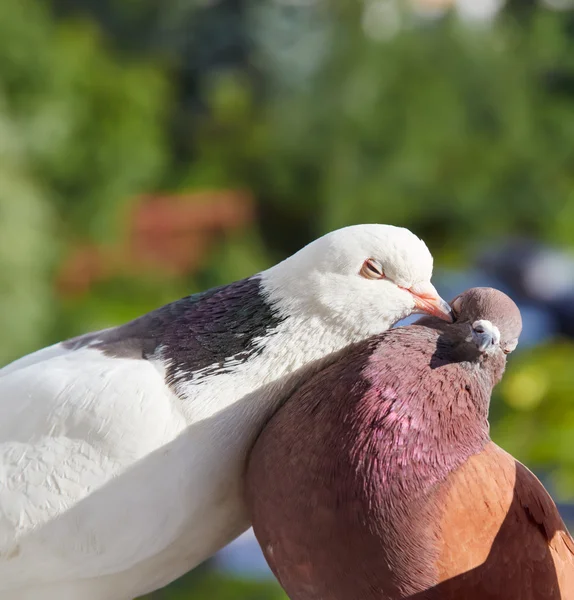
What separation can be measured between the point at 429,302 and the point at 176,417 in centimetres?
17

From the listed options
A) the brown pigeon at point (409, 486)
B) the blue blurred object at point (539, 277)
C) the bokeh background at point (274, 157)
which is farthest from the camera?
the blue blurred object at point (539, 277)

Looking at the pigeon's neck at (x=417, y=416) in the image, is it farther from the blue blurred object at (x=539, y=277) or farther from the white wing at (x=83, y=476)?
the blue blurred object at (x=539, y=277)

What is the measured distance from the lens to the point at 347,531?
42 cm

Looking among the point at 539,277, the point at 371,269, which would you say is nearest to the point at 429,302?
the point at 371,269

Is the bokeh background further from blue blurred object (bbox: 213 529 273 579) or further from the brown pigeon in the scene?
the brown pigeon

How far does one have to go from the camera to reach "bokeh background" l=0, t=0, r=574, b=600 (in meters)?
1.70

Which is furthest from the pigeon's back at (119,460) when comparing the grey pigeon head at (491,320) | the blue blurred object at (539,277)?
the blue blurred object at (539,277)

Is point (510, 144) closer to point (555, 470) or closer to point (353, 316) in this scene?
point (555, 470)

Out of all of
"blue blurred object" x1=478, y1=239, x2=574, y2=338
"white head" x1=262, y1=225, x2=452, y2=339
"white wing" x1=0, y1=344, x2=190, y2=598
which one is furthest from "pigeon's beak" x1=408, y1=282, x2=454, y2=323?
"blue blurred object" x1=478, y1=239, x2=574, y2=338

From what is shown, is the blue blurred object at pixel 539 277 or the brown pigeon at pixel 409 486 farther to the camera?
the blue blurred object at pixel 539 277

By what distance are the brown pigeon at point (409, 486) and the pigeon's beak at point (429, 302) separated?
0.02 meters

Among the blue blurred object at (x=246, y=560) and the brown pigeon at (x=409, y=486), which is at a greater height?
the brown pigeon at (x=409, y=486)

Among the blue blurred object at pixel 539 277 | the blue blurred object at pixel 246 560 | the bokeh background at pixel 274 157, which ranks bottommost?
the blue blurred object at pixel 246 560

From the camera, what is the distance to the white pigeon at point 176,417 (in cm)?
46
